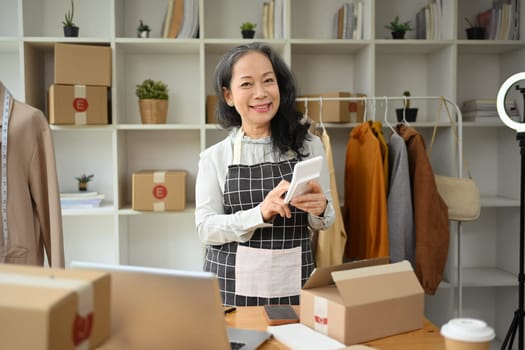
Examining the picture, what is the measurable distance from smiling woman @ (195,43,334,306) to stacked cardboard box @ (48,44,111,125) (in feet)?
3.62

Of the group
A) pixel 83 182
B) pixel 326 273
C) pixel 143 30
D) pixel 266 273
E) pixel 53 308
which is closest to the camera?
pixel 53 308

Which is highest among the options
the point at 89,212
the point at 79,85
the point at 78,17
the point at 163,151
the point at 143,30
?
the point at 78,17

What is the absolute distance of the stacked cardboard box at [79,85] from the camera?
2.82 metres

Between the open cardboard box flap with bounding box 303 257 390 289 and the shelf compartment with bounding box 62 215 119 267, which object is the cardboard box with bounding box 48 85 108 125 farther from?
the open cardboard box flap with bounding box 303 257 390 289

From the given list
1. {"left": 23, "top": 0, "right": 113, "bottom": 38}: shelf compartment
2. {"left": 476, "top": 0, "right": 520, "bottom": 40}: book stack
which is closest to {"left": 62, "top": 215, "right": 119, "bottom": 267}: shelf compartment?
{"left": 23, "top": 0, "right": 113, "bottom": 38}: shelf compartment

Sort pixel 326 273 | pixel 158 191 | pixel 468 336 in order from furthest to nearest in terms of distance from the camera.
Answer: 1. pixel 158 191
2. pixel 326 273
3. pixel 468 336

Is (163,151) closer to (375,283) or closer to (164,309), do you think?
(375,283)

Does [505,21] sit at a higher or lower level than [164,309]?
higher

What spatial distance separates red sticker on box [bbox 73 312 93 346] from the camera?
839 millimetres

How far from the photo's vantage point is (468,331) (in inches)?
35.8

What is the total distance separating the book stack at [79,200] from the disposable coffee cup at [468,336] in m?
2.49

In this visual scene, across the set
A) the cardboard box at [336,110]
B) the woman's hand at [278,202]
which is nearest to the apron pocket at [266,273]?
the woman's hand at [278,202]

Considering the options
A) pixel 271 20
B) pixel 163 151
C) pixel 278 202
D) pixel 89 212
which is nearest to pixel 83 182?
pixel 89 212

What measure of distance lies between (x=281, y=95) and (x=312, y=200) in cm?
51
